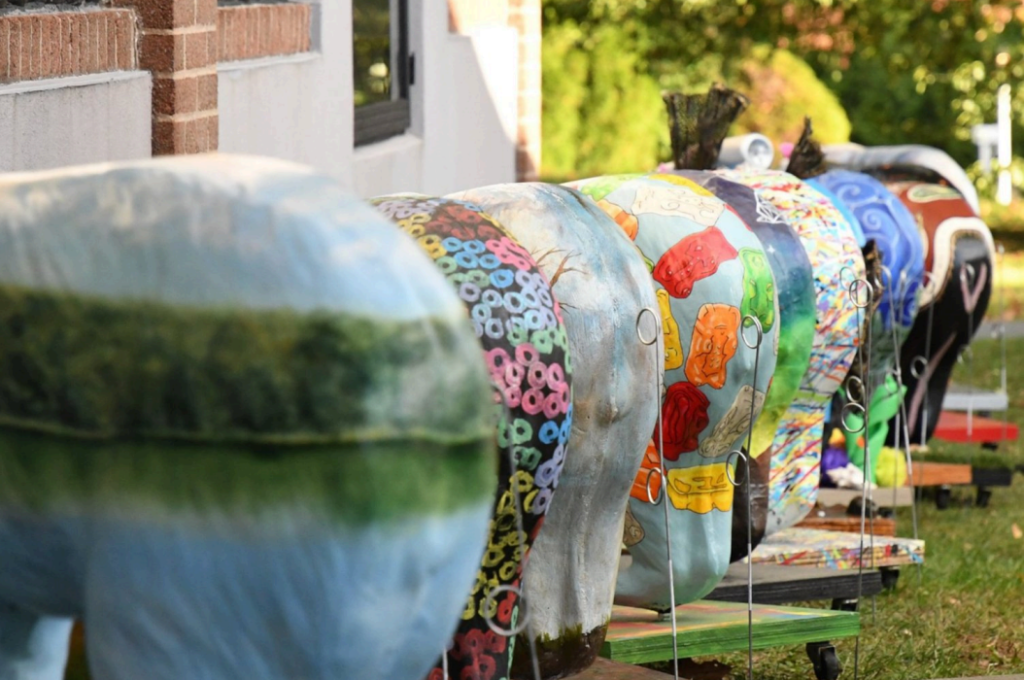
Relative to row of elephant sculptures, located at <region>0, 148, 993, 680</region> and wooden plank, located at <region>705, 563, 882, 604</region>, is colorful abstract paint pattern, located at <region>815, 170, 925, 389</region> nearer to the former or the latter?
wooden plank, located at <region>705, 563, 882, 604</region>

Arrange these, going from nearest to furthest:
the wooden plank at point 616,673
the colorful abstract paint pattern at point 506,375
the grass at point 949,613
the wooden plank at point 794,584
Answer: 1. the colorful abstract paint pattern at point 506,375
2. the wooden plank at point 616,673
3. the wooden plank at point 794,584
4. the grass at point 949,613

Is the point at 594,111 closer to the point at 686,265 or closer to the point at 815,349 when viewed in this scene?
the point at 815,349

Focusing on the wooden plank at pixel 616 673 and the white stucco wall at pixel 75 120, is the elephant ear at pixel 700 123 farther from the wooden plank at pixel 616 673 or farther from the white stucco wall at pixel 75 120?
the wooden plank at pixel 616 673

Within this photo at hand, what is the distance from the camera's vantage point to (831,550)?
5020 millimetres

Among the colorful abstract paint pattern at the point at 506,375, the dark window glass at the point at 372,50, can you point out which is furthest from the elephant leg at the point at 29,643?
the dark window glass at the point at 372,50

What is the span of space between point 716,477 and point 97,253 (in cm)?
225

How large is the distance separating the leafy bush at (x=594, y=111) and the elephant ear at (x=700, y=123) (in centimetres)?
1415

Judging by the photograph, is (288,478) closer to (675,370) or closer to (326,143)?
(675,370)

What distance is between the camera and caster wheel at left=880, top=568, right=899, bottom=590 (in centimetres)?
573

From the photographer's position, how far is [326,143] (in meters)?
6.57

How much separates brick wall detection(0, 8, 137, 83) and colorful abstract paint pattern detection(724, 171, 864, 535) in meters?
1.66

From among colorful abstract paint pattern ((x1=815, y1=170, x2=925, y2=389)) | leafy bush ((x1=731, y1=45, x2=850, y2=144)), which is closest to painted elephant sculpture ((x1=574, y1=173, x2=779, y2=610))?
colorful abstract paint pattern ((x1=815, y1=170, x2=925, y2=389))

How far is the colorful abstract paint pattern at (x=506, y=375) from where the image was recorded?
2695 mm

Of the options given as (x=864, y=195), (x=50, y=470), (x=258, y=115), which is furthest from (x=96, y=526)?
(x=864, y=195)
